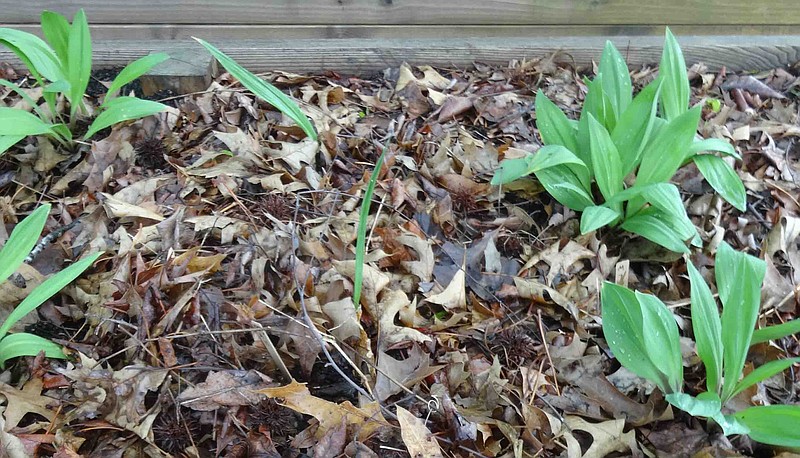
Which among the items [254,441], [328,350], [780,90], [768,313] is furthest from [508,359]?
[780,90]

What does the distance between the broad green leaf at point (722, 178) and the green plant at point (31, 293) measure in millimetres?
1536

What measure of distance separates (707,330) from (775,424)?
20 cm

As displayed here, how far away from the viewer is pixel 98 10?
6.45ft

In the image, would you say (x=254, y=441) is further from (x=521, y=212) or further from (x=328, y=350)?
(x=521, y=212)

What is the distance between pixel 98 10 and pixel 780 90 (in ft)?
8.42

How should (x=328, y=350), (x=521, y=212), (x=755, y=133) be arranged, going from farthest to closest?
(x=755, y=133) → (x=521, y=212) → (x=328, y=350)

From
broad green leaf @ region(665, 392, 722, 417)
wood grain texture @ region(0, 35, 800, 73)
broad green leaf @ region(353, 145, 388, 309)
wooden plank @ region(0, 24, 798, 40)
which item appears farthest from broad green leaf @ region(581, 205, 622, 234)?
wooden plank @ region(0, 24, 798, 40)

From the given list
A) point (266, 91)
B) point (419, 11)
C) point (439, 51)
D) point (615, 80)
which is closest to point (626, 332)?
point (615, 80)

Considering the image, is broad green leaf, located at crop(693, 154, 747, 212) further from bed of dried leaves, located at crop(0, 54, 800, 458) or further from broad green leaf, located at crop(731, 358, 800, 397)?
broad green leaf, located at crop(731, 358, 800, 397)

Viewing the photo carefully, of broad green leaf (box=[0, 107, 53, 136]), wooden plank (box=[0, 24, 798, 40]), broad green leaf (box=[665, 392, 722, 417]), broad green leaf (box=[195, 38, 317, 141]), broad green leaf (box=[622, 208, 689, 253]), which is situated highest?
wooden plank (box=[0, 24, 798, 40])

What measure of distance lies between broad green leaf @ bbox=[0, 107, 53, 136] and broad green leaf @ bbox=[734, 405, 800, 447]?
174 centimetres

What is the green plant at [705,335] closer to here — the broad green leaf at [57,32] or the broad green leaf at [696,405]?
the broad green leaf at [696,405]

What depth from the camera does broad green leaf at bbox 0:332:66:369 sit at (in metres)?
1.09

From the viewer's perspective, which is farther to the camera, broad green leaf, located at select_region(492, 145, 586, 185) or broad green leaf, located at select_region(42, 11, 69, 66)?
broad green leaf, located at select_region(42, 11, 69, 66)
